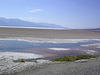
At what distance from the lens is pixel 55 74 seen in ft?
25.5

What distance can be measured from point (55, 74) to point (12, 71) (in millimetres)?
2722

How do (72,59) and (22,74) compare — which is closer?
(22,74)

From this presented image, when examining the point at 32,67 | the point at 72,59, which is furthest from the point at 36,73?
the point at 72,59

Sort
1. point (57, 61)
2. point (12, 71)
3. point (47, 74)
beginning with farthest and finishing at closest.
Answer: point (57, 61) → point (12, 71) → point (47, 74)

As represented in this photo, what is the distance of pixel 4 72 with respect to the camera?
8.04 metres

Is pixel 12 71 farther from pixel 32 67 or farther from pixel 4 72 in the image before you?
pixel 32 67

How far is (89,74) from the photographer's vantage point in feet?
25.7

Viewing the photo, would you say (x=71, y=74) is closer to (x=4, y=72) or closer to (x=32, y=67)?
(x=32, y=67)

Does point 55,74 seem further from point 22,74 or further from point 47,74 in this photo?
point 22,74

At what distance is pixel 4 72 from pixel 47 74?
2.60 meters

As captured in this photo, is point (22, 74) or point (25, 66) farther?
point (25, 66)

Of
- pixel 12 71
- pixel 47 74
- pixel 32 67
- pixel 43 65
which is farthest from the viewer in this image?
pixel 43 65

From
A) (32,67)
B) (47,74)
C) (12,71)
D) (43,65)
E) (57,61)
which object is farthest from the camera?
(57,61)

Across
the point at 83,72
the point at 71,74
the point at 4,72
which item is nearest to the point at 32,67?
the point at 4,72
